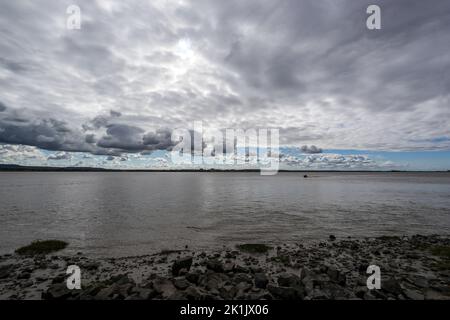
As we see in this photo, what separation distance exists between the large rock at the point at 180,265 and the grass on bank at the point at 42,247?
13.1 metres

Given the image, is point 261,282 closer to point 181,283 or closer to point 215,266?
point 215,266

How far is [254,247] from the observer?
21.3m

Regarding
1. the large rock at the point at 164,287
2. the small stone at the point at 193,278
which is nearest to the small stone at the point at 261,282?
the small stone at the point at 193,278

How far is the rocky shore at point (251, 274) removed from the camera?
1205 centimetres

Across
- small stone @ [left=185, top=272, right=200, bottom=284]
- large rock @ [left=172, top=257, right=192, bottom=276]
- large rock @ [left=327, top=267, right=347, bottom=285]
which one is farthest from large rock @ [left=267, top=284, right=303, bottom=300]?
large rock @ [left=172, top=257, right=192, bottom=276]

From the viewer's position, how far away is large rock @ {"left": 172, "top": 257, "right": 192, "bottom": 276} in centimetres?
1534

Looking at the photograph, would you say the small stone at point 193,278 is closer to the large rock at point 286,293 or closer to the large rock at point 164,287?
the large rock at point 164,287

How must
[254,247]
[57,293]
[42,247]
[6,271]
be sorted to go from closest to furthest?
[57,293], [6,271], [42,247], [254,247]

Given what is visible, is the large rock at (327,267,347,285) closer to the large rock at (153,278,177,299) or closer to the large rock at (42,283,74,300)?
the large rock at (153,278,177,299)

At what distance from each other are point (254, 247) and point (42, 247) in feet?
64.0

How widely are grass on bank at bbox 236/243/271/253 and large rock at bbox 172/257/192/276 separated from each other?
6.45 m

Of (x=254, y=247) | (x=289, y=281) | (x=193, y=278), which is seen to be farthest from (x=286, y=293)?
(x=254, y=247)
